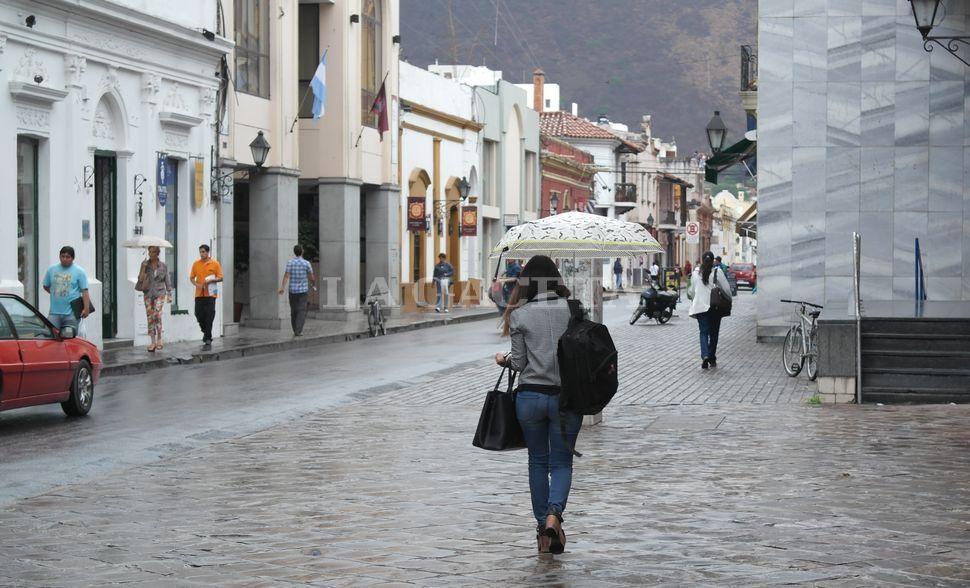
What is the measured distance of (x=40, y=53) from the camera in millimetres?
22719

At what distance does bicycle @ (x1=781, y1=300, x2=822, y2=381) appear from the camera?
19266mm

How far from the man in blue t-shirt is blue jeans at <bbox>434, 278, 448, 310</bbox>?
23.8 m

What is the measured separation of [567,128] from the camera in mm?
85188

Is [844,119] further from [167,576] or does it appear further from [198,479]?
[167,576]

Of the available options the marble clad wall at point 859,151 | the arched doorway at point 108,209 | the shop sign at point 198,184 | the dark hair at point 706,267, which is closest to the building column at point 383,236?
the shop sign at point 198,184

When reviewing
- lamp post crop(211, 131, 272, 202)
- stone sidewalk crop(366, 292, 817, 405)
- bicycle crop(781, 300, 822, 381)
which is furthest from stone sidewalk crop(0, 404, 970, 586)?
lamp post crop(211, 131, 272, 202)

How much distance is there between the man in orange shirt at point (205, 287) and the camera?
26.0 m

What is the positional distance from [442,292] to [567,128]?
43.7 metres

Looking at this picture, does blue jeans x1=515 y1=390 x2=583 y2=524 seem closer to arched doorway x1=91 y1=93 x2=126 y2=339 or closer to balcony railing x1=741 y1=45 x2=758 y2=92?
arched doorway x1=91 y1=93 x2=126 y2=339

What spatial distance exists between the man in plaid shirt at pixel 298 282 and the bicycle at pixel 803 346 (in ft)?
39.7

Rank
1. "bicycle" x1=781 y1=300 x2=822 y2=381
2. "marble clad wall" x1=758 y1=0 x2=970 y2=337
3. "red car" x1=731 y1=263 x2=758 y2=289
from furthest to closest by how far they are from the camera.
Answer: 1. "red car" x1=731 y1=263 x2=758 y2=289
2. "marble clad wall" x1=758 y1=0 x2=970 y2=337
3. "bicycle" x1=781 y1=300 x2=822 y2=381

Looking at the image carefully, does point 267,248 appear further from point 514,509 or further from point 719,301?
point 514,509

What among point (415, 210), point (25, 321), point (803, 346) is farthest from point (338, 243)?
point (25, 321)

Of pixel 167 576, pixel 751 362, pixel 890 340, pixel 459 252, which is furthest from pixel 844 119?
pixel 459 252
